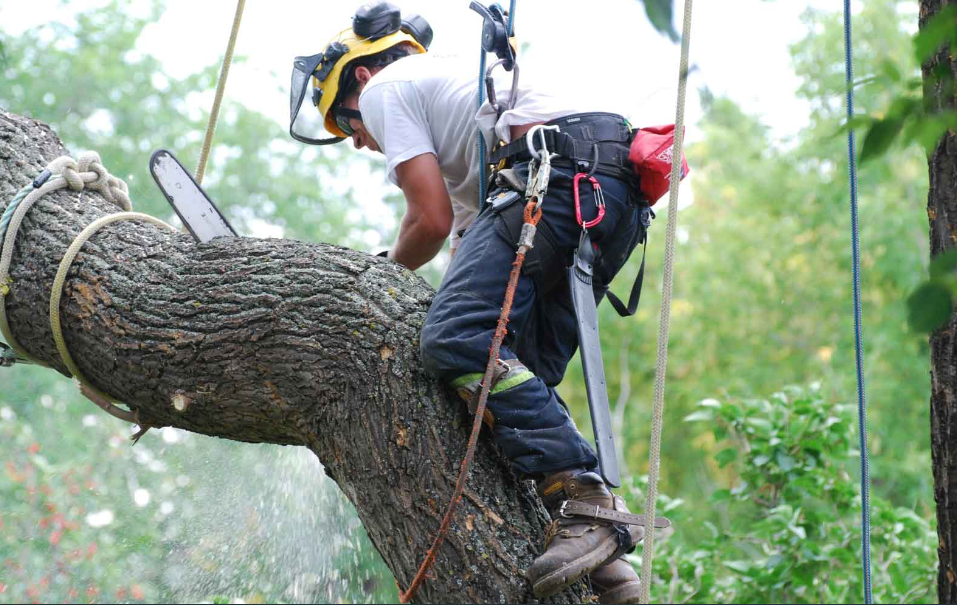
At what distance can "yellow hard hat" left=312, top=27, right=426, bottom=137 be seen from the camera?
2871 millimetres

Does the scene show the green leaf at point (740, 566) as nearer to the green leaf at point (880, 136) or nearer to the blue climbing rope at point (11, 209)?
the blue climbing rope at point (11, 209)

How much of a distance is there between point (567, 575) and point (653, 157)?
3.36ft

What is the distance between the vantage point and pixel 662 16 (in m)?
0.82

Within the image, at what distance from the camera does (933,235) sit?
6.17 ft

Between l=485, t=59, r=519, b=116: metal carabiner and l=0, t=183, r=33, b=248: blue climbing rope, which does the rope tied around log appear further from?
l=485, t=59, r=519, b=116: metal carabiner

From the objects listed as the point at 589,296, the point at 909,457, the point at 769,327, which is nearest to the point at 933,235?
the point at 589,296

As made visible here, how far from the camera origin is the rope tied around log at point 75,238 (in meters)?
2.45

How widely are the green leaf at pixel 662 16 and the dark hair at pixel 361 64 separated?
2.18 m

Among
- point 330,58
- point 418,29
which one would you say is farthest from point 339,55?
point 418,29

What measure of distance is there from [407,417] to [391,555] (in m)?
0.30

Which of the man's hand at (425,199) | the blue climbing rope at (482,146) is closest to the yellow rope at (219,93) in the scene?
the man's hand at (425,199)

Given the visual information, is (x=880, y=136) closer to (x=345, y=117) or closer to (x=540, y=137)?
(x=540, y=137)

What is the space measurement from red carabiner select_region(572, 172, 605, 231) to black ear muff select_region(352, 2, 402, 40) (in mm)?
927

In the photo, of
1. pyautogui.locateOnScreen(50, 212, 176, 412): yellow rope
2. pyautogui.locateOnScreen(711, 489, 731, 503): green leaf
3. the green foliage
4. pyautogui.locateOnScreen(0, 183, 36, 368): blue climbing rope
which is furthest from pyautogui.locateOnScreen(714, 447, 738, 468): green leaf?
pyautogui.locateOnScreen(0, 183, 36, 368): blue climbing rope
